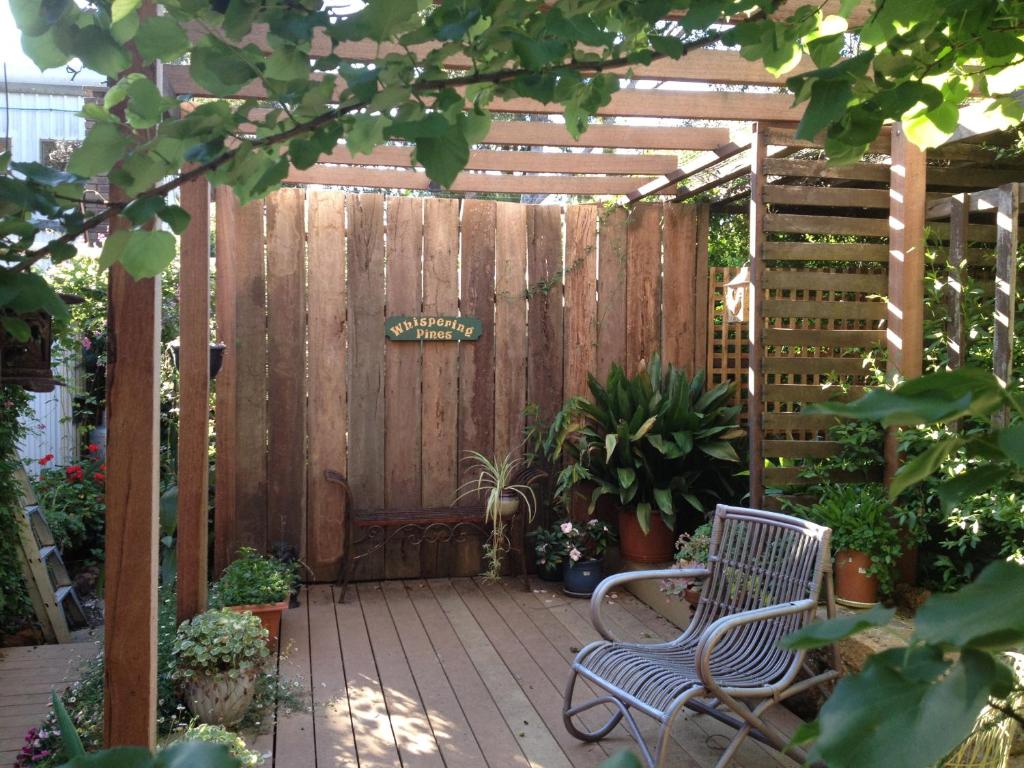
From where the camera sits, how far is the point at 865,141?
0.97 metres

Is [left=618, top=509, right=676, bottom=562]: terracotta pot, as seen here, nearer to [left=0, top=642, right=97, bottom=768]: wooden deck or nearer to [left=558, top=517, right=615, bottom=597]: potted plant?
[left=558, top=517, right=615, bottom=597]: potted plant

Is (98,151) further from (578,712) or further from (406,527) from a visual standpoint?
(406,527)

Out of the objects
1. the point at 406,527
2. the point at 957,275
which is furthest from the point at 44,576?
the point at 957,275

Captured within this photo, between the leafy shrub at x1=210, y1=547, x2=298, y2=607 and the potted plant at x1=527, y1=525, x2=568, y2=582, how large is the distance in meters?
1.53

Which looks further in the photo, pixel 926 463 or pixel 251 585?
pixel 251 585

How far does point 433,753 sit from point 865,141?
2.71 meters

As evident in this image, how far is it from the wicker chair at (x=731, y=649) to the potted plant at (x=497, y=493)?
5.91 feet

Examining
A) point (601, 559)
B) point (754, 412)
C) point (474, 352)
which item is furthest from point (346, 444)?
point (754, 412)

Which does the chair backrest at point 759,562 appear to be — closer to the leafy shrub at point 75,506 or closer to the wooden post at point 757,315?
the wooden post at point 757,315

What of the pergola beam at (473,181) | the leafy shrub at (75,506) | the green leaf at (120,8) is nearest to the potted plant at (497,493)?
the pergola beam at (473,181)

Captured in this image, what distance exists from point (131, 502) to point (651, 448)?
349cm

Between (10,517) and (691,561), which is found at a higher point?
(10,517)

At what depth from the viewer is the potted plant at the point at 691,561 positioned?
407 cm

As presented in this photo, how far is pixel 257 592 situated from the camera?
13.2ft
